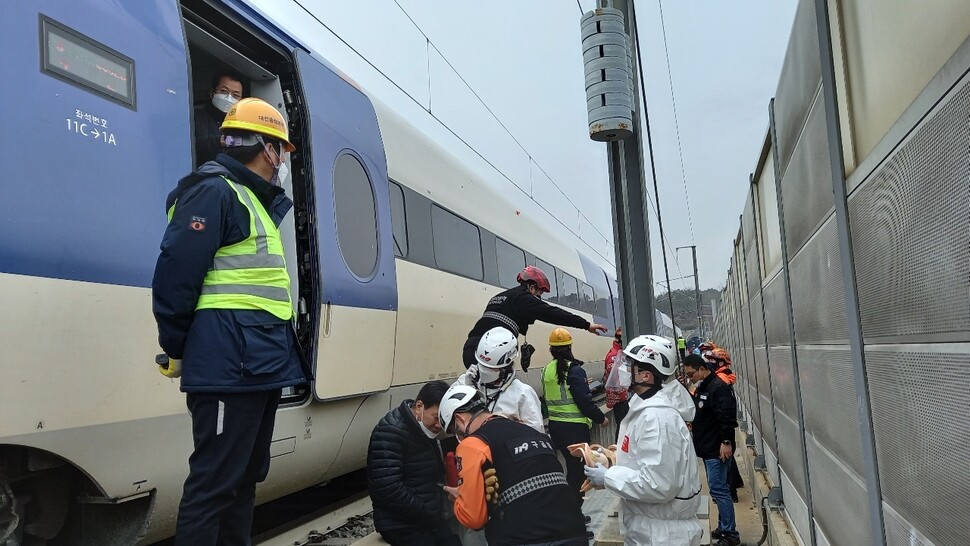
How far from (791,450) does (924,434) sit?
3681mm

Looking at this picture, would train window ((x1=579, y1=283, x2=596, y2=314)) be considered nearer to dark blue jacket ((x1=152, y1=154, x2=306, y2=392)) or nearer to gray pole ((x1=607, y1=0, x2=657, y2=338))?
gray pole ((x1=607, y1=0, x2=657, y2=338))

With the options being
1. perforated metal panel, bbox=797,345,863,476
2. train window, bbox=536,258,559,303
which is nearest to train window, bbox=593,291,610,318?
train window, bbox=536,258,559,303

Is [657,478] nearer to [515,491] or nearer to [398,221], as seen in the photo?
[515,491]

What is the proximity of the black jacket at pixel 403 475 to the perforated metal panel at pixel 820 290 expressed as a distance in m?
2.24

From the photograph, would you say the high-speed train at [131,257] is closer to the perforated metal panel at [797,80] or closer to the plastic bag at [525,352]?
the plastic bag at [525,352]

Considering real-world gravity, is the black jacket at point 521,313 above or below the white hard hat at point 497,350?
above

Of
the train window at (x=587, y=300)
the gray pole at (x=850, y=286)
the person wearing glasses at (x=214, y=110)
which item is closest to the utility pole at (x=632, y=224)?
the person wearing glasses at (x=214, y=110)

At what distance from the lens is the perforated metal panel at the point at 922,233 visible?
4.60 ft

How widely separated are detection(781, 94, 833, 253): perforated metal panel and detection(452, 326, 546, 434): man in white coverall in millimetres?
1685

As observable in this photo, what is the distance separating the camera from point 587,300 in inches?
650

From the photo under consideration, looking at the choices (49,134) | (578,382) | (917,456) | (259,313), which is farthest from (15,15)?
(578,382)

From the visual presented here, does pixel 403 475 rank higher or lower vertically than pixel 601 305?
lower

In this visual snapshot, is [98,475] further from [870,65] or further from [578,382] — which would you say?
[578,382]

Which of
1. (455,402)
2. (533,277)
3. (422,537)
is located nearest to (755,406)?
(533,277)
